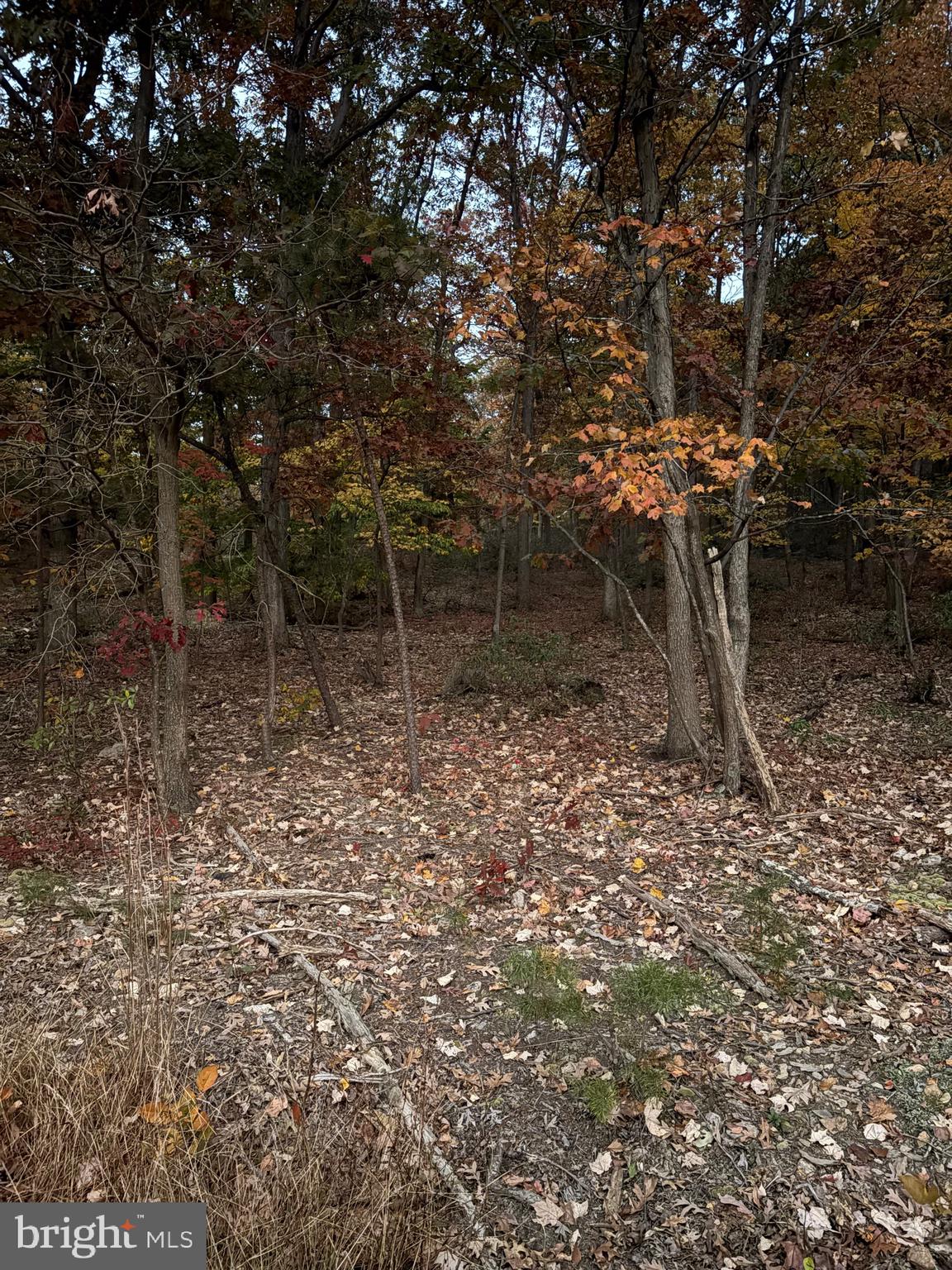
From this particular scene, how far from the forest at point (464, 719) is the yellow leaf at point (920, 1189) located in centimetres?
2

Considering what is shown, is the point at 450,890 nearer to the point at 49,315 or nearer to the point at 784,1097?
the point at 784,1097

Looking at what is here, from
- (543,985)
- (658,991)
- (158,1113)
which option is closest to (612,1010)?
(658,991)

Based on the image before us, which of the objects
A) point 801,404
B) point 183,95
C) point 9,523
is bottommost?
point 9,523

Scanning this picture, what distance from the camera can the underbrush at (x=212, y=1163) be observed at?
2.55 metres

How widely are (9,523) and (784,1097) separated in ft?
22.0

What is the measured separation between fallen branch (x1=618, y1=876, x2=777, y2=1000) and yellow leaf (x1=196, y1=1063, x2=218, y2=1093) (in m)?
2.97

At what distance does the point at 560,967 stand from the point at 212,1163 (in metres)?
2.18

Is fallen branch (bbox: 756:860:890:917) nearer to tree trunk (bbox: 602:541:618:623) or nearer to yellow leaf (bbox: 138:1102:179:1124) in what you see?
yellow leaf (bbox: 138:1102:179:1124)

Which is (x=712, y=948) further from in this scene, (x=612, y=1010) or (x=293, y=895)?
(x=293, y=895)

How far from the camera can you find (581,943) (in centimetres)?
465

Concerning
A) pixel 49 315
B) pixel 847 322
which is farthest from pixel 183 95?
pixel 847 322

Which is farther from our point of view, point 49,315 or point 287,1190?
point 49,315

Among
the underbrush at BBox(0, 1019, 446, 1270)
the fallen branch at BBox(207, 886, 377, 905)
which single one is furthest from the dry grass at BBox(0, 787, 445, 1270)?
the fallen branch at BBox(207, 886, 377, 905)

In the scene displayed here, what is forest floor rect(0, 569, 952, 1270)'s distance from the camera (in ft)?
9.63
